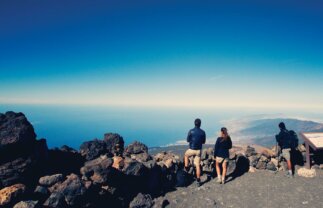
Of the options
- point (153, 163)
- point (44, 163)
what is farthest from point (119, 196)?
point (44, 163)

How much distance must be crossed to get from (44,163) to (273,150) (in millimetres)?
13353

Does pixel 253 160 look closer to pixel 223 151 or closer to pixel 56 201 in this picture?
pixel 223 151

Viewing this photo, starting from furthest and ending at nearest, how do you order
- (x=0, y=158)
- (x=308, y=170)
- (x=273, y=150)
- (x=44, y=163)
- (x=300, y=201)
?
(x=273, y=150), (x=308, y=170), (x=300, y=201), (x=44, y=163), (x=0, y=158)

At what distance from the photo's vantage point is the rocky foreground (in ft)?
25.7

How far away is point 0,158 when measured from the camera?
8.02 metres

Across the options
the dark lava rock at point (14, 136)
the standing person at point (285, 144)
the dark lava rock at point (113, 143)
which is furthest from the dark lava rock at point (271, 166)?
the dark lava rock at point (14, 136)

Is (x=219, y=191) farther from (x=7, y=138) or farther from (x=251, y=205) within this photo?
(x=7, y=138)

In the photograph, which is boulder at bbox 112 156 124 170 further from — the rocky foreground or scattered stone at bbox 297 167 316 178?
scattered stone at bbox 297 167 316 178

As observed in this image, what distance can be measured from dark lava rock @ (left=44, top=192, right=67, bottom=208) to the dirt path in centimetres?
466

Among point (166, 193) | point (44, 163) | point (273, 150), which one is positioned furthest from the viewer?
point (273, 150)

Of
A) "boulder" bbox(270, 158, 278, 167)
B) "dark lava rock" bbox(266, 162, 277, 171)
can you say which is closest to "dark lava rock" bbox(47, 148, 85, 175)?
"dark lava rock" bbox(266, 162, 277, 171)

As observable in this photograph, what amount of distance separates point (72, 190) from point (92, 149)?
158 inches

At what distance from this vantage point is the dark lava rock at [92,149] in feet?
37.8

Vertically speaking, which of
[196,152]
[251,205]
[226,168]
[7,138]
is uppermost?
[7,138]
